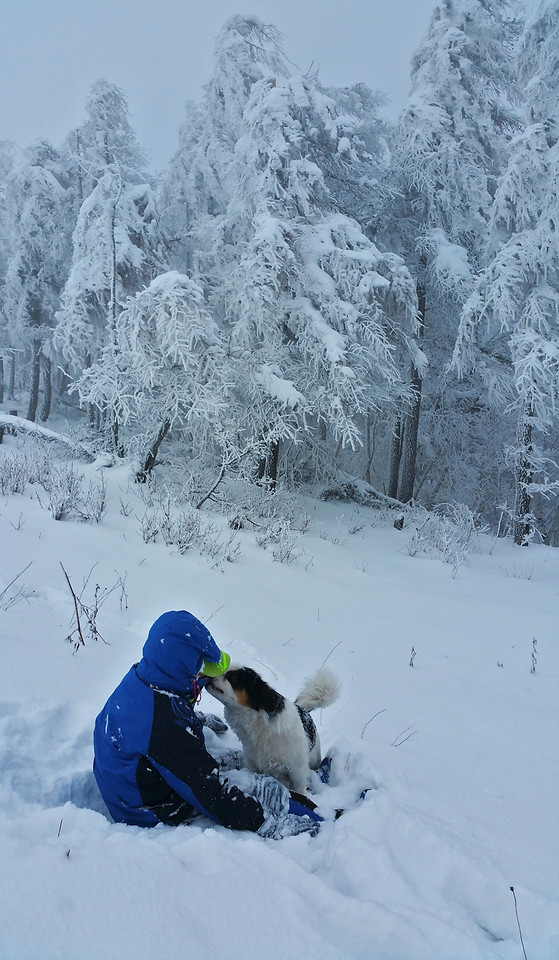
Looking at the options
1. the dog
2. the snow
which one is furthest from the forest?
the dog

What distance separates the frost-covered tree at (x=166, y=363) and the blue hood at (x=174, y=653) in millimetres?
7425

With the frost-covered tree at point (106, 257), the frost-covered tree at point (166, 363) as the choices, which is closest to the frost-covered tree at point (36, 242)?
the frost-covered tree at point (106, 257)

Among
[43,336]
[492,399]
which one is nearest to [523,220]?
[492,399]

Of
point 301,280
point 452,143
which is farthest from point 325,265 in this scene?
point 452,143

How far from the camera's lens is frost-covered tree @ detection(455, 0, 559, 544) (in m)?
10.6

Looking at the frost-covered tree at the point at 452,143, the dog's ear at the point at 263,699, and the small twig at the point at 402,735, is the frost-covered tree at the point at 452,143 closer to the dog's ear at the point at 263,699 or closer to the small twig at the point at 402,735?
the small twig at the point at 402,735

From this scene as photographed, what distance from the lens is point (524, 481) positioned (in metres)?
12.1

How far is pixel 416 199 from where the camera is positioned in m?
13.6

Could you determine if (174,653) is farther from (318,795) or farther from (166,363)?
(166,363)

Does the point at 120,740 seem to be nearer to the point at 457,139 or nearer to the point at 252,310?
the point at 252,310

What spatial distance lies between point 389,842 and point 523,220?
1266 cm

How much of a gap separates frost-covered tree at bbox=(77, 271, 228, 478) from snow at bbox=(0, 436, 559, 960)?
3.93 m

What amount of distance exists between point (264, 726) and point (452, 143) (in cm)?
1469

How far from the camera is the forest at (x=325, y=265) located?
397 inches
